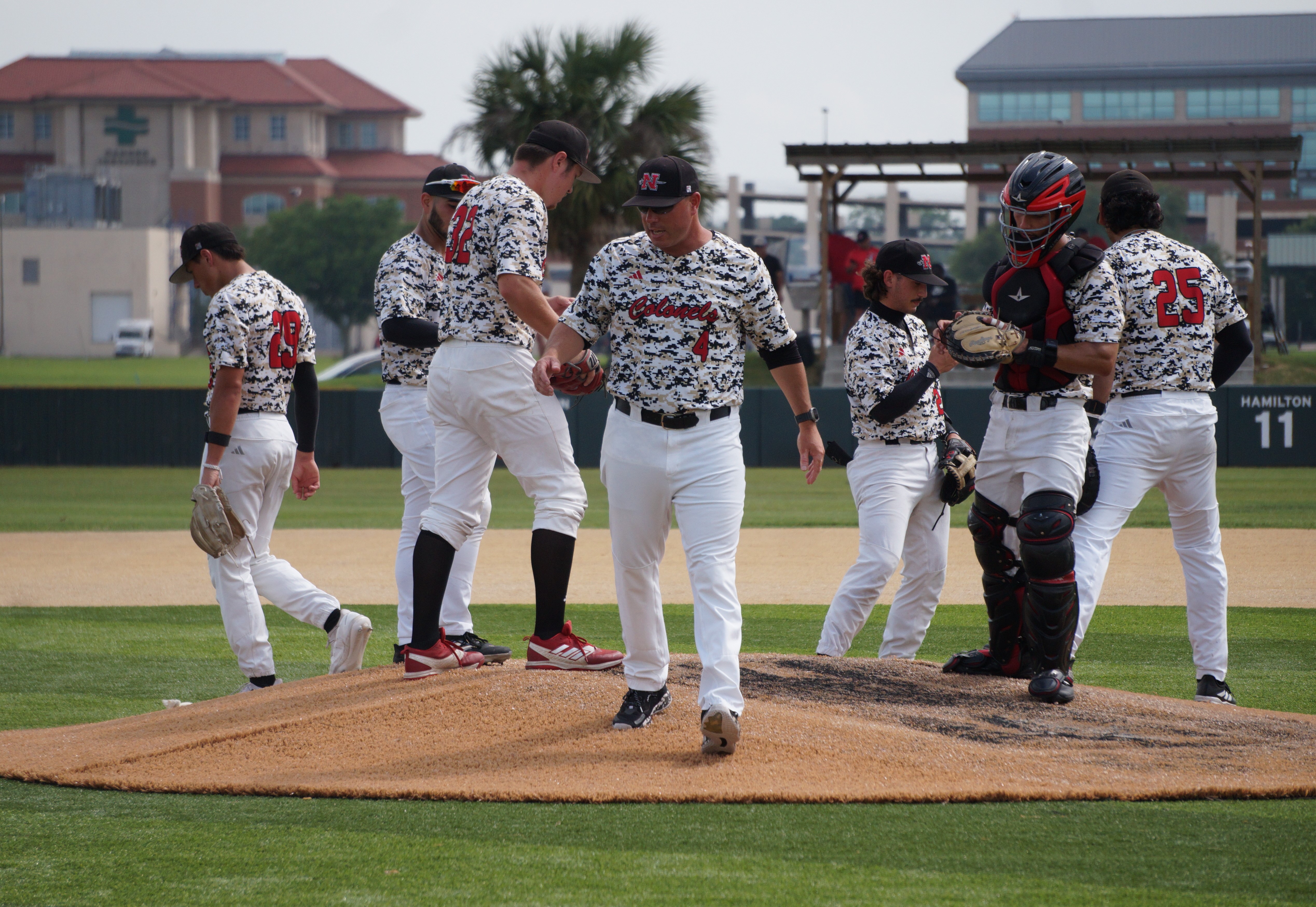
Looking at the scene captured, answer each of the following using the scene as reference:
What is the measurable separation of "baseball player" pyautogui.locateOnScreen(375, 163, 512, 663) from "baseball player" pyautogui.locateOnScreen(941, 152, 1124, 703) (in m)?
2.25

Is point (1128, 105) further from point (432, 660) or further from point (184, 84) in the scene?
point (432, 660)

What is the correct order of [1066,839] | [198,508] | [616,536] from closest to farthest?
[1066,839]
[616,536]
[198,508]

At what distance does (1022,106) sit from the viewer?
86000 mm

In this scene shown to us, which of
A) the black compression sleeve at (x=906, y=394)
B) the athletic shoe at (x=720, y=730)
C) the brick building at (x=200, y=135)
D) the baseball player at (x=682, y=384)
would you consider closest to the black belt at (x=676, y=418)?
the baseball player at (x=682, y=384)

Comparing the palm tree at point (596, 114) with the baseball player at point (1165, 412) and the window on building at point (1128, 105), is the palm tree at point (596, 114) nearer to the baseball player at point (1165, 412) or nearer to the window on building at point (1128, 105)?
the baseball player at point (1165, 412)

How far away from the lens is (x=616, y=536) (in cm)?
462

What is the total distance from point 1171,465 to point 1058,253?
1.04 meters

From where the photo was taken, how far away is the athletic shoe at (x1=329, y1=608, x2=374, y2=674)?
233 inches

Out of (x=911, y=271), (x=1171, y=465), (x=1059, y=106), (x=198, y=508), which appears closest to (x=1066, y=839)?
(x=1171, y=465)

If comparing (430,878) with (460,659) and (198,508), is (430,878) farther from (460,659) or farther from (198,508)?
(198,508)

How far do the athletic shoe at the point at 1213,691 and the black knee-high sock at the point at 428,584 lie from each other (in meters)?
3.13

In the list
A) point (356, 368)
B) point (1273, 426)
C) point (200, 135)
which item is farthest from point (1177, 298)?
point (200, 135)

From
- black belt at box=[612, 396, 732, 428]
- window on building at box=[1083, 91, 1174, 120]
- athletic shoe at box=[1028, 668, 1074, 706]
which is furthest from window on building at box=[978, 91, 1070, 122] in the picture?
black belt at box=[612, 396, 732, 428]

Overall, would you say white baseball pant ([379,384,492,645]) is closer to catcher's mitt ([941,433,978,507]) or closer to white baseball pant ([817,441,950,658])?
white baseball pant ([817,441,950,658])
